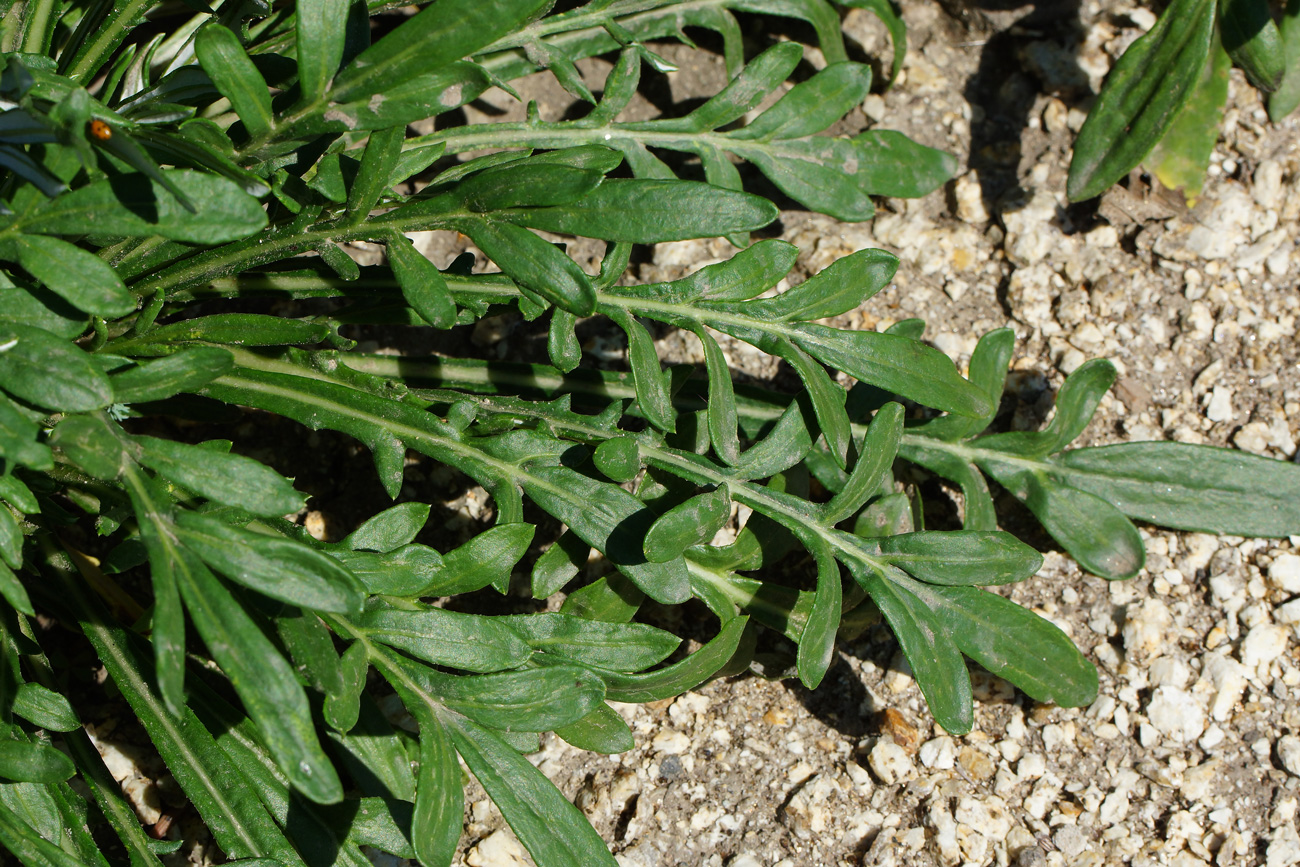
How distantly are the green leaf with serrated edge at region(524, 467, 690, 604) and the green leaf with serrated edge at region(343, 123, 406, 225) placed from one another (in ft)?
1.42

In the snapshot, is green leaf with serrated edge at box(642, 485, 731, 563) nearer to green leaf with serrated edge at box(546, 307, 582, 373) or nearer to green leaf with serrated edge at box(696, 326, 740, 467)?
green leaf with serrated edge at box(696, 326, 740, 467)

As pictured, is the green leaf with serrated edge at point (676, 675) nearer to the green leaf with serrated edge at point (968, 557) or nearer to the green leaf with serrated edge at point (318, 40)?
the green leaf with serrated edge at point (968, 557)

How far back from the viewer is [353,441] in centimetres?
209

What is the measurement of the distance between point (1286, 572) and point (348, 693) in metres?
1.54

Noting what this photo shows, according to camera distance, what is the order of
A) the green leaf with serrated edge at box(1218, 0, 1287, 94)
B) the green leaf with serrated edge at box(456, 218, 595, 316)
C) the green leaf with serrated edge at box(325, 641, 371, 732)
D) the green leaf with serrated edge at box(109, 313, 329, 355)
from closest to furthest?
the green leaf with serrated edge at box(325, 641, 371, 732), the green leaf with serrated edge at box(456, 218, 595, 316), the green leaf with serrated edge at box(109, 313, 329, 355), the green leaf with serrated edge at box(1218, 0, 1287, 94)

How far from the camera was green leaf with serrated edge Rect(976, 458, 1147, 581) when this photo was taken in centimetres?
173

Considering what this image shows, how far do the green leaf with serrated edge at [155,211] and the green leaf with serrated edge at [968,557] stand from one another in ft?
3.07

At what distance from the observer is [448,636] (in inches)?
54.6

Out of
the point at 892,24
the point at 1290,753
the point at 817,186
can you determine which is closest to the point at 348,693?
the point at 817,186

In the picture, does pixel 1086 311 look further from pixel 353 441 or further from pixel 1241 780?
pixel 353 441

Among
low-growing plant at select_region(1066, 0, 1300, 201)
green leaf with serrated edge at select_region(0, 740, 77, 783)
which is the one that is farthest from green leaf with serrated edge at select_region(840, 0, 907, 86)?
green leaf with serrated edge at select_region(0, 740, 77, 783)

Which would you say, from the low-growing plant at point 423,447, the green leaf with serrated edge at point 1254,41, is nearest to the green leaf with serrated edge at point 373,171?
the low-growing plant at point 423,447

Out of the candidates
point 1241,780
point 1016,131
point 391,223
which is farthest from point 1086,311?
point 391,223

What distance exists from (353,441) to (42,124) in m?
0.93
